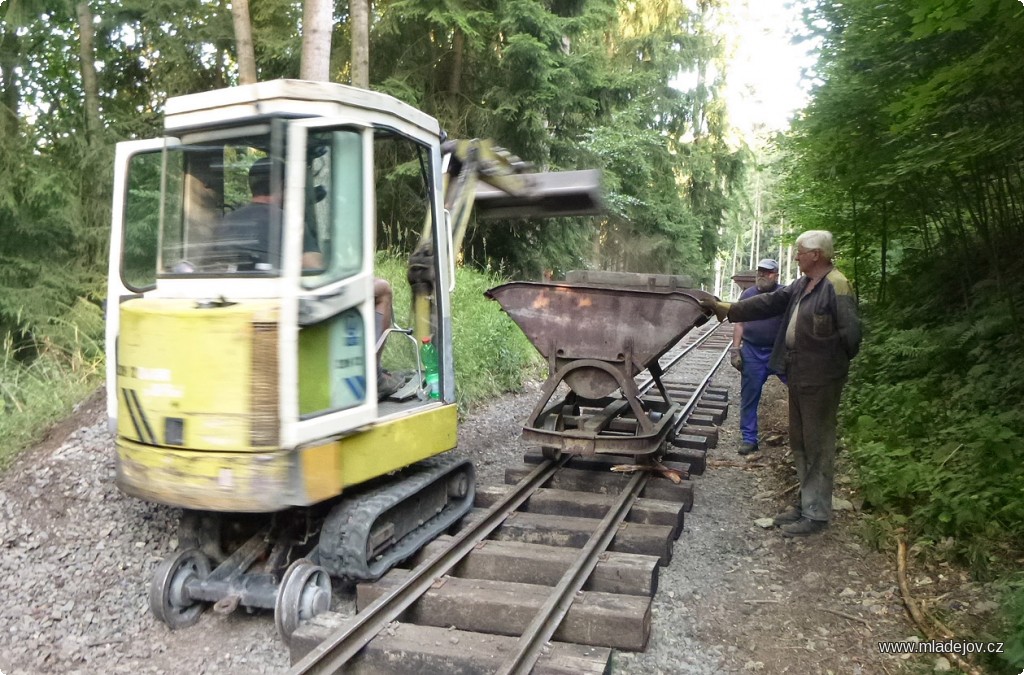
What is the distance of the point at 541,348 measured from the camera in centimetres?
619

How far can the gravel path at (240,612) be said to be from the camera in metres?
3.66

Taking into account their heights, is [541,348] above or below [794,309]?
below

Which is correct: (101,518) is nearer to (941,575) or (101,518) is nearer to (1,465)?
(1,465)

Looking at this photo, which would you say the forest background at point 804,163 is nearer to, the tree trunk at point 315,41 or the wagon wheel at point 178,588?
the tree trunk at point 315,41

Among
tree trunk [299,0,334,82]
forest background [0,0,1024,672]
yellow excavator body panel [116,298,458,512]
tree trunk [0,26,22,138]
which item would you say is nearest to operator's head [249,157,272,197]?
yellow excavator body panel [116,298,458,512]

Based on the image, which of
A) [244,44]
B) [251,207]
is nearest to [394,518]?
[251,207]

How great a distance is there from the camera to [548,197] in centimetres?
646

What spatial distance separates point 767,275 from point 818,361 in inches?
95.5

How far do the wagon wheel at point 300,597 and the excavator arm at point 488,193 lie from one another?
200 centimetres

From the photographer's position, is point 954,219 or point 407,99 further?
point 407,99

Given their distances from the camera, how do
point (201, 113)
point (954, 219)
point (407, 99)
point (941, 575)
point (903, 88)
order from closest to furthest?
1. point (201, 113)
2. point (941, 575)
3. point (903, 88)
4. point (954, 219)
5. point (407, 99)

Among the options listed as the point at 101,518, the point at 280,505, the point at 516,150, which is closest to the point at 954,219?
the point at 516,150

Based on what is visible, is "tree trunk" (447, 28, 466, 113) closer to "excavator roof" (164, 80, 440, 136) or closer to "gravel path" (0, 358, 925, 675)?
"gravel path" (0, 358, 925, 675)

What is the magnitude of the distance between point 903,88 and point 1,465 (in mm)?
8030
